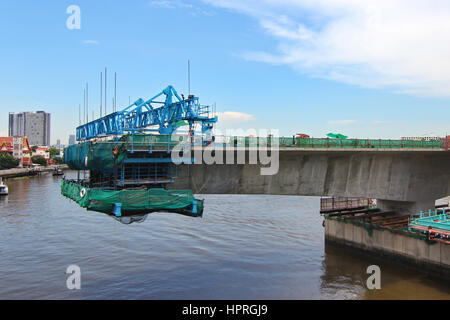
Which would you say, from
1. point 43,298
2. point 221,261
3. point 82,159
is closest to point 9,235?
point 43,298

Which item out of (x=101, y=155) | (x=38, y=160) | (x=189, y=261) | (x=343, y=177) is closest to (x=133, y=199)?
(x=101, y=155)

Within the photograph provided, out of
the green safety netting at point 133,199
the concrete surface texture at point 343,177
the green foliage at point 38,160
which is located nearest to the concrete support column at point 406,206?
the concrete surface texture at point 343,177

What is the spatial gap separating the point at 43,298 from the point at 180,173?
34.9 feet

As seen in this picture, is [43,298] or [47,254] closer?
[43,298]

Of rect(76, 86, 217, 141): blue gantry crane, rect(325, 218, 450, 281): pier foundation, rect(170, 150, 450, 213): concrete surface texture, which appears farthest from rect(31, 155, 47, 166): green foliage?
rect(170, 150, 450, 213): concrete surface texture

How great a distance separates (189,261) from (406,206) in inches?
697

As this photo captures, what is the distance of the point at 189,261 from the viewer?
27.5 metres

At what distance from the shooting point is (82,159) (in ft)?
71.0

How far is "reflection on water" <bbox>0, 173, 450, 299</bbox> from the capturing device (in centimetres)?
2253

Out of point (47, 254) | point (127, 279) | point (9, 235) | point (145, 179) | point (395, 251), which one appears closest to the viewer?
point (145, 179)

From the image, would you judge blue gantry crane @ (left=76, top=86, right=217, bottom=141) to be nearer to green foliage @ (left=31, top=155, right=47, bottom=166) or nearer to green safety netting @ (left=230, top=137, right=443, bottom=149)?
green safety netting @ (left=230, top=137, right=443, bottom=149)

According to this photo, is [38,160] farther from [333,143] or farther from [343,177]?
[333,143]

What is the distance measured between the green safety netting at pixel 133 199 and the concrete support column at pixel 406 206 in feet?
59.8
